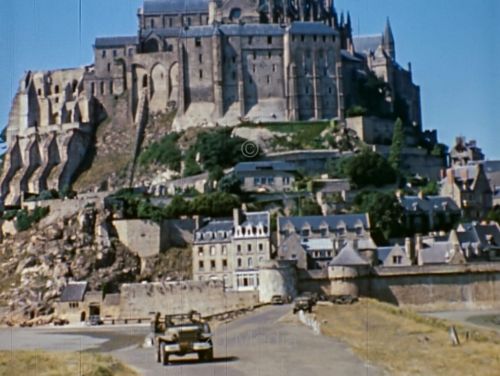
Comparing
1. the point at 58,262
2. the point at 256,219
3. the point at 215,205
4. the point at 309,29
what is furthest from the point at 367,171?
the point at 58,262

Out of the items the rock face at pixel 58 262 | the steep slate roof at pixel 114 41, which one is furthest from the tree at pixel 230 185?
the steep slate roof at pixel 114 41

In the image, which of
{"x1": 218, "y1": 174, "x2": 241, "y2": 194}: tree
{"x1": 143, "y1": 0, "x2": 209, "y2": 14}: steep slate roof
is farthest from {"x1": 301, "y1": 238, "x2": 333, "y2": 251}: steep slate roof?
{"x1": 143, "y1": 0, "x2": 209, "y2": 14}: steep slate roof

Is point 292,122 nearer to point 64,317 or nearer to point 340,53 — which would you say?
point 340,53

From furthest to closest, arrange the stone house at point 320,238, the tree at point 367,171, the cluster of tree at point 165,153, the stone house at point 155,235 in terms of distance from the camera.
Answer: the cluster of tree at point 165,153 → the tree at point 367,171 → the stone house at point 155,235 → the stone house at point 320,238

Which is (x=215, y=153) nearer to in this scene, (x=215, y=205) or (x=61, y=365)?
(x=215, y=205)

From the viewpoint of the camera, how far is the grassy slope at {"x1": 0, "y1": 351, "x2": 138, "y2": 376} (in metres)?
29.5

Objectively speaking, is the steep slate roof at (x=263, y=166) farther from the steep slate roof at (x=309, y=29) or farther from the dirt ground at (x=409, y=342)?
the dirt ground at (x=409, y=342)

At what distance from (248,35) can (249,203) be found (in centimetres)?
2287

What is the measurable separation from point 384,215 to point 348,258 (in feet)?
40.6

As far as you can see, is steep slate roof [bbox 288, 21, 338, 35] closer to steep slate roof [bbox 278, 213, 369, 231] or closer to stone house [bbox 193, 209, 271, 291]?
steep slate roof [bbox 278, 213, 369, 231]

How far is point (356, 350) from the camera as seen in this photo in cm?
3319

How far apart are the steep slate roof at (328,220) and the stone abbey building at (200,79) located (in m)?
24.0

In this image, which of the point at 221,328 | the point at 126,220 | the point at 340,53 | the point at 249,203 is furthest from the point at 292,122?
the point at 221,328

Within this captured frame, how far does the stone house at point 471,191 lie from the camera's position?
78875 millimetres
